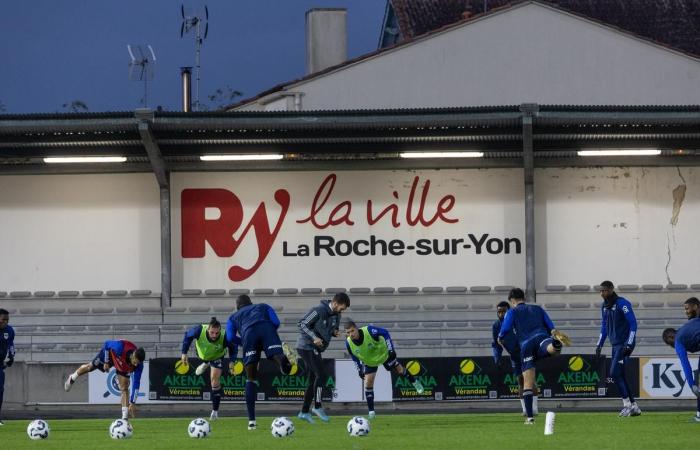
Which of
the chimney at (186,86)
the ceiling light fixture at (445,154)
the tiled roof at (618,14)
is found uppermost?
the tiled roof at (618,14)

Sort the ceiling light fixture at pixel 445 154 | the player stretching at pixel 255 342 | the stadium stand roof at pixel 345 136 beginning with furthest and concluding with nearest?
the ceiling light fixture at pixel 445 154 < the stadium stand roof at pixel 345 136 < the player stretching at pixel 255 342

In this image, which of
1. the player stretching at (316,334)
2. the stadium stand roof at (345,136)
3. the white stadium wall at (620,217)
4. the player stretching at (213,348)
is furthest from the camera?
the white stadium wall at (620,217)

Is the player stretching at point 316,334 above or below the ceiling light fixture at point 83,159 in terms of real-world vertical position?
below

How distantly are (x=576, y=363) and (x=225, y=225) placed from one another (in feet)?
31.2

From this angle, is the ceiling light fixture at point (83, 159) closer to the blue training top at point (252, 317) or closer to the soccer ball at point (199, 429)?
the blue training top at point (252, 317)

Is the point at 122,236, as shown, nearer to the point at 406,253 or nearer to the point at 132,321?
the point at 132,321

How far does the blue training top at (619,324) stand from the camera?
21.9m

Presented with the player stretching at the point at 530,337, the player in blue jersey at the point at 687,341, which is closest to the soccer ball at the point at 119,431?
the player stretching at the point at 530,337

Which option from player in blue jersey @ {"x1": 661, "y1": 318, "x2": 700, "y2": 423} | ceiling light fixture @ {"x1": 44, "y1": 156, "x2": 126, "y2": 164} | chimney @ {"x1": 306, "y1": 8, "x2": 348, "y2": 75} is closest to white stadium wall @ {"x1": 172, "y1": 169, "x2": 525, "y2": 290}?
ceiling light fixture @ {"x1": 44, "y1": 156, "x2": 126, "y2": 164}

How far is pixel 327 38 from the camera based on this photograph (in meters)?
43.7

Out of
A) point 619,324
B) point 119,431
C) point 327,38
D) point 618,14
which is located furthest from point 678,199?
point 119,431

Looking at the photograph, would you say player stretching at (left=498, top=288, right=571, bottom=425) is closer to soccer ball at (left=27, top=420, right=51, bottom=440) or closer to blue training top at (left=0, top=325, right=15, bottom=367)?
soccer ball at (left=27, top=420, right=51, bottom=440)

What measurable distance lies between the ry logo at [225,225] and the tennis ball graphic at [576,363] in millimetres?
8473

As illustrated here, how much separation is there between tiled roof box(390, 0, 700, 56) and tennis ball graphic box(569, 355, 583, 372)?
20.5 m
